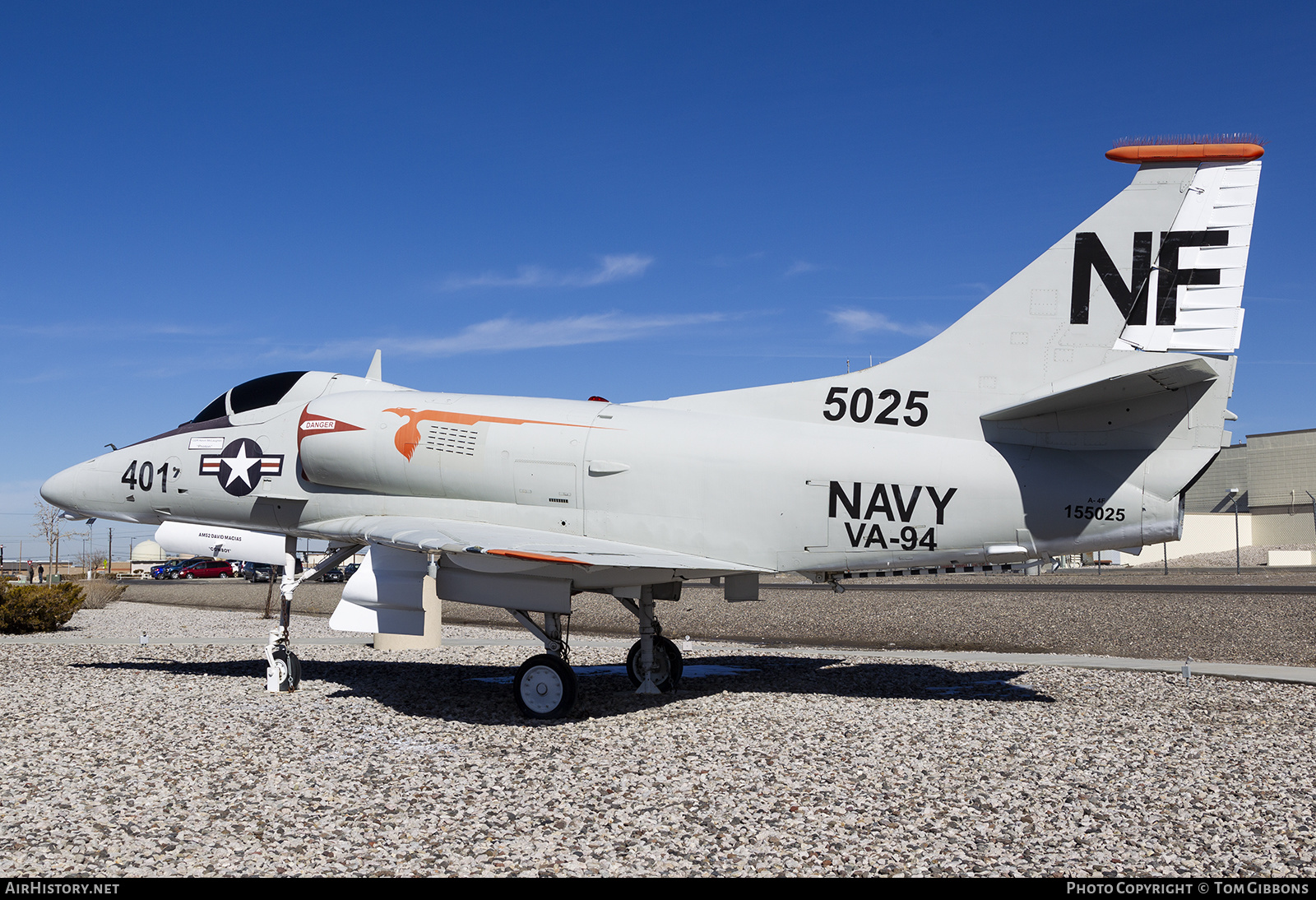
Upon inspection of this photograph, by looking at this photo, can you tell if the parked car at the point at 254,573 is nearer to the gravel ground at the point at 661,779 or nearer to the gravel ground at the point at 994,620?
the gravel ground at the point at 994,620

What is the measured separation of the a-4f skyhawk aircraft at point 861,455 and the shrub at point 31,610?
15.3 meters

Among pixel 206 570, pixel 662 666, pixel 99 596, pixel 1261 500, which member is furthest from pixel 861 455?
pixel 1261 500

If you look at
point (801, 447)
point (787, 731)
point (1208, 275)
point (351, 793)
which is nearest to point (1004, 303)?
point (1208, 275)

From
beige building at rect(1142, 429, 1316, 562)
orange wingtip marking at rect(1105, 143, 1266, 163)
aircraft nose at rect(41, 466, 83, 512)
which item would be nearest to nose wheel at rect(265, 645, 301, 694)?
aircraft nose at rect(41, 466, 83, 512)

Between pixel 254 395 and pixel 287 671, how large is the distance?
4102mm

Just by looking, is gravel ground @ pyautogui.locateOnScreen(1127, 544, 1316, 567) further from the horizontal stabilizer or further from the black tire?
the black tire

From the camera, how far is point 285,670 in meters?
12.6

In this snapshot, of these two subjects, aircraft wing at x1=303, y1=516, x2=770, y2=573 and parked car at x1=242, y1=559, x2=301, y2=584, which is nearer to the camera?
aircraft wing at x1=303, y1=516, x2=770, y2=573

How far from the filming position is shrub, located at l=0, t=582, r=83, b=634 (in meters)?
23.0

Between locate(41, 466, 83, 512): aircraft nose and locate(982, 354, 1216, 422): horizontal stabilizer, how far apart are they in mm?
13275

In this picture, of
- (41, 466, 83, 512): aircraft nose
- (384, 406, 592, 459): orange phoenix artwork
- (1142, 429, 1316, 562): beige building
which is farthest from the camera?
(1142, 429, 1316, 562): beige building

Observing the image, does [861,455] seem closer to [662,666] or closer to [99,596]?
[662,666]

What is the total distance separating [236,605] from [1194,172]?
37322 millimetres

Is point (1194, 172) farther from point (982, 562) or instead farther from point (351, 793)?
point (351, 793)
